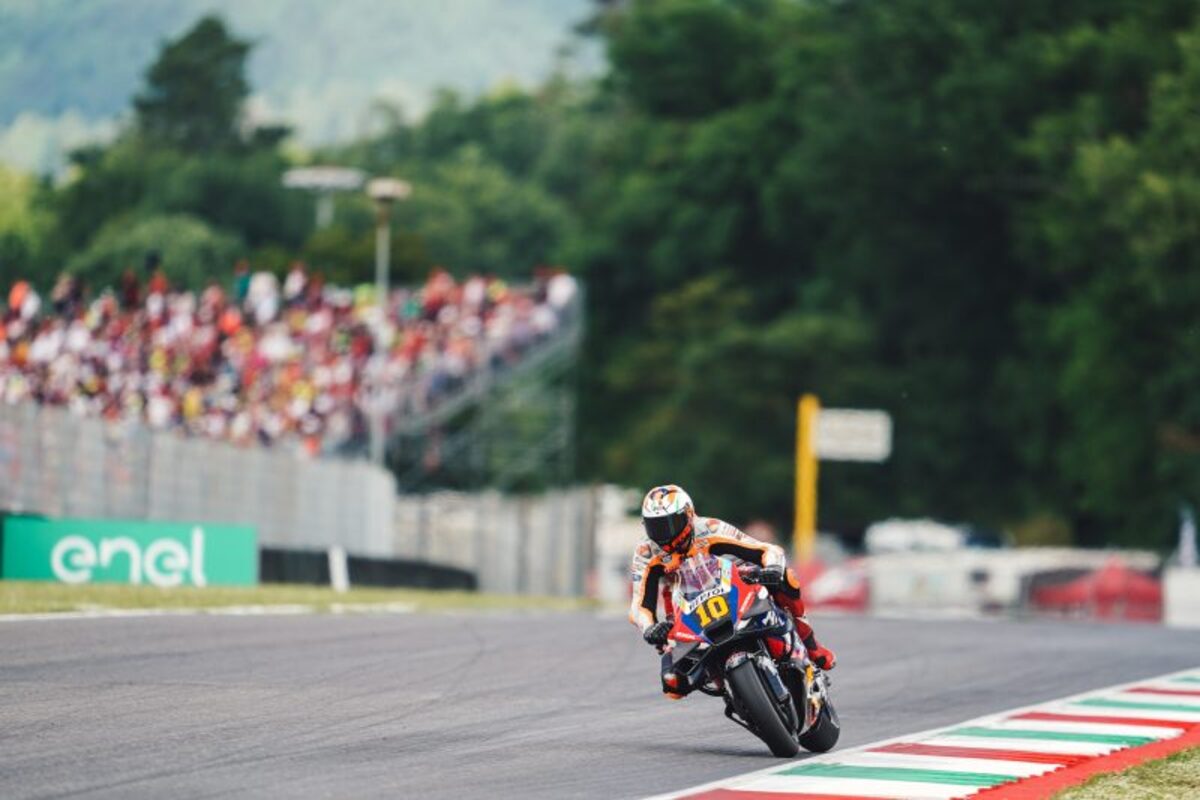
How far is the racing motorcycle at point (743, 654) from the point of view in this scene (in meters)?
13.1

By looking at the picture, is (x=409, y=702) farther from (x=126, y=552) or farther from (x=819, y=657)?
(x=126, y=552)

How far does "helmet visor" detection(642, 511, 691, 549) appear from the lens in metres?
13.1

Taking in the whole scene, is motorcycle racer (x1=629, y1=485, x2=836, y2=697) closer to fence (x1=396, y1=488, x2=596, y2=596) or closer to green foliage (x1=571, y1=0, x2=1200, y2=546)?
fence (x1=396, y1=488, x2=596, y2=596)

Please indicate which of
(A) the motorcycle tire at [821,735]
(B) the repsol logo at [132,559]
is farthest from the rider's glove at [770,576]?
(B) the repsol logo at [132,559]

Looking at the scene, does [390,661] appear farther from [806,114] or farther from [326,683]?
[806,114]

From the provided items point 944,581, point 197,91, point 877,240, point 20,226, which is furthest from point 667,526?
point 197,91

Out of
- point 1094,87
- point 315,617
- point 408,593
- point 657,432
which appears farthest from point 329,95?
point 315,617

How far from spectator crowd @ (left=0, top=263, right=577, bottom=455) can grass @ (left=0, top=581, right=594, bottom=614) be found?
16.7ft

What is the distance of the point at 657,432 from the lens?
245ft

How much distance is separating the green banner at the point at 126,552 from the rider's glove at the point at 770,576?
1465 centimetres

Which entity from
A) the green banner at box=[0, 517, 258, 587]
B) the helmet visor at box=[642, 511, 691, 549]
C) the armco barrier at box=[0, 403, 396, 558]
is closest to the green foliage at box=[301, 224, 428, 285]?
the armco barrier at box=[0, 403, 396, 558]

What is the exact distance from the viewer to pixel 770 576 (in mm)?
13375

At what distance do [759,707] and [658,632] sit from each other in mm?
707

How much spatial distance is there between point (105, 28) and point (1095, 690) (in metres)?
39.9
